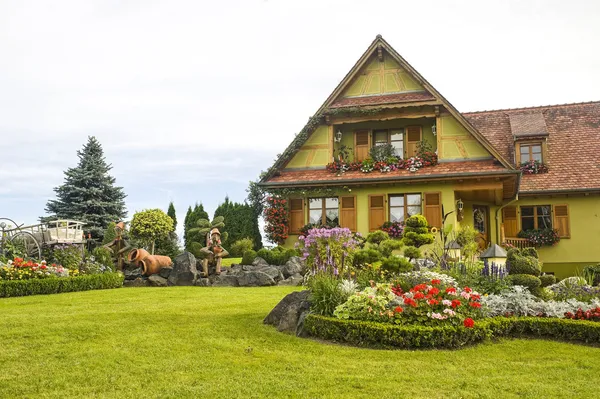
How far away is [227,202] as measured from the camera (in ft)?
89.3

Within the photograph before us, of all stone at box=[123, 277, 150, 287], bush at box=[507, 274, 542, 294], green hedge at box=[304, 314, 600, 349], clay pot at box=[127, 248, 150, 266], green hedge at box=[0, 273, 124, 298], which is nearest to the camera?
green hedge at box=[304, 314, 600, 349]

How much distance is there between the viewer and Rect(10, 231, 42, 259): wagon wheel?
17500mm

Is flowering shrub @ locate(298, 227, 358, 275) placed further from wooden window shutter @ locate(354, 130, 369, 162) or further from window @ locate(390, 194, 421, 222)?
wooden window shutter @ locate(354, 130, 369, 162)

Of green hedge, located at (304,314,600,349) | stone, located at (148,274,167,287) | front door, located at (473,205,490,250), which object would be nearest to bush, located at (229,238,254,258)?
stone, located at (148,274,167,287)

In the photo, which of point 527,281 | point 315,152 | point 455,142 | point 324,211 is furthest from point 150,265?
point 455,142

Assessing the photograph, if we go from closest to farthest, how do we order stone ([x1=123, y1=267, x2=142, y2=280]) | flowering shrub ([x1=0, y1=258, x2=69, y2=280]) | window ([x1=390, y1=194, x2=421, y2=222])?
flowering shrub ([x1=0, y1=258, x2=69, y2=280])
stone ([x1=123, y1=267, x2=142, y2=280])
window ([x1=390, y1=194, x2=421, y2=222])

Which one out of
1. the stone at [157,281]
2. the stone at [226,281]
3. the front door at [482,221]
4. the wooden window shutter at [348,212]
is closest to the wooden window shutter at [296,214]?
the wooden window shutter at [348,212]

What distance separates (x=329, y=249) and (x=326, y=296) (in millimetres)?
2023

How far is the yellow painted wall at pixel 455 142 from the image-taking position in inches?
820

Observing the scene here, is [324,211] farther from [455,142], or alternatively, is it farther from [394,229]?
[455,142]

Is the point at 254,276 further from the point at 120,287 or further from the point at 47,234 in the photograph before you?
the point at 47,234

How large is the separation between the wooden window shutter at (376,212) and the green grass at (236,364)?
39.3ft

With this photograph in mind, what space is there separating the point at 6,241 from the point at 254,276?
743 cm

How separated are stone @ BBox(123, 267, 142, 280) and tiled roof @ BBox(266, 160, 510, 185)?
5.87 meters
